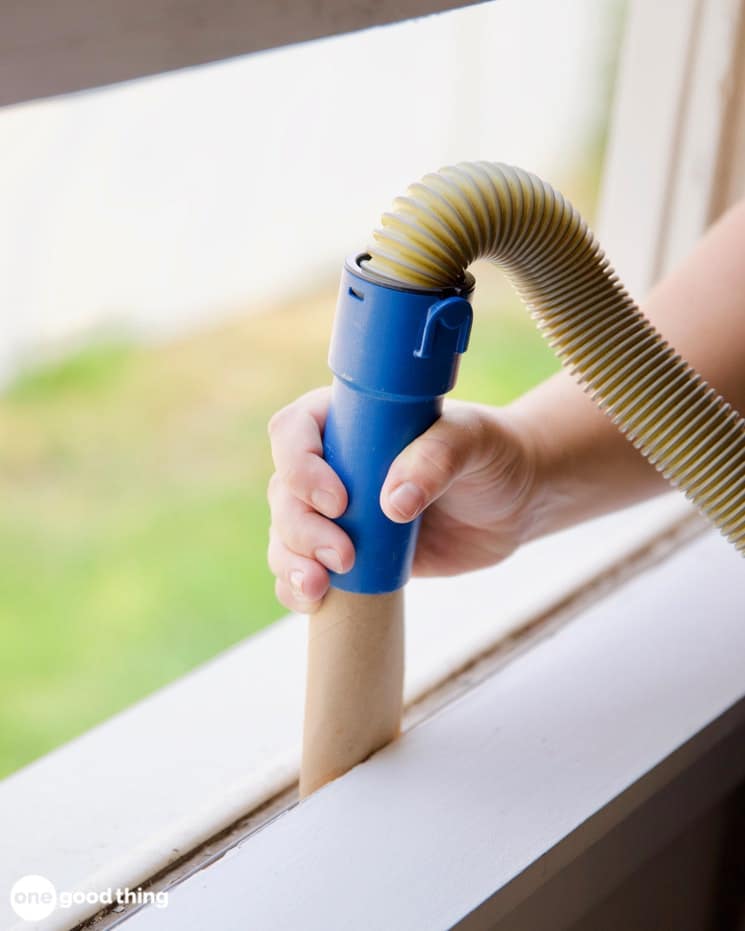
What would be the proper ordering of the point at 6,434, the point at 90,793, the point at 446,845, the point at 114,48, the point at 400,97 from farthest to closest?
the point at 400,97, the point at 6,434, the point at 90,793, the point at 446,845, the point at 114,48

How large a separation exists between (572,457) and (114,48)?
345 millimetres

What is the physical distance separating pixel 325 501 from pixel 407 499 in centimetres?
5

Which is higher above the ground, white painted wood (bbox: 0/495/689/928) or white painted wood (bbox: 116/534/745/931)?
white painted wood (bbox: 0/495/689/928)

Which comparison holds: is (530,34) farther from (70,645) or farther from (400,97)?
(70,645)

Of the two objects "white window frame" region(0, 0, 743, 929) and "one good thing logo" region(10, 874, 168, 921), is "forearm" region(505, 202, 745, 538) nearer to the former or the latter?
"white window frame" region(0, 0, 743, 929)

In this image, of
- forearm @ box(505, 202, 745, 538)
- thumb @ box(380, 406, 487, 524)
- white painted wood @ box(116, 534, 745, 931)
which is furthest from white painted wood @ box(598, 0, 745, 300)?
thumb @ box(380, 406, 487, 524)

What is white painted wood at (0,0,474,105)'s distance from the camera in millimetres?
327

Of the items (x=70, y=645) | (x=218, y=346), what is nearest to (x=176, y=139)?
(x=218, y=346)

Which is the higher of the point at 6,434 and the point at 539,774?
the point at 6,434

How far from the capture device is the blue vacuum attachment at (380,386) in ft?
1.32

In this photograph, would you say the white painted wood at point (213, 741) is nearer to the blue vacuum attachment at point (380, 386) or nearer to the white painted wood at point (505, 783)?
the white painted wood at point (505, 783)

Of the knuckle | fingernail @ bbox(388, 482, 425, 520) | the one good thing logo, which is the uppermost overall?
the knuckle

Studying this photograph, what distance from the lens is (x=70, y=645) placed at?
2.15m

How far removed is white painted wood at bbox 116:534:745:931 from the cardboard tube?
16 millimetres
